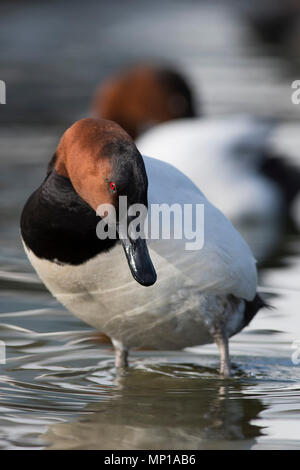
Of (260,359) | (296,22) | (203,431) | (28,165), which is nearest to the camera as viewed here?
(203,431)

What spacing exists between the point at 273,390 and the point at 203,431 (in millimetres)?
617

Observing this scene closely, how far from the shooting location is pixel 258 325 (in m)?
5.39

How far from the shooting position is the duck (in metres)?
3.75

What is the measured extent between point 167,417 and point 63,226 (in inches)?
34.8

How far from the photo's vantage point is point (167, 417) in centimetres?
401

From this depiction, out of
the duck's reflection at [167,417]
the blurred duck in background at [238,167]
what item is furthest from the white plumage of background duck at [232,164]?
the duck's reflection at [167,417]

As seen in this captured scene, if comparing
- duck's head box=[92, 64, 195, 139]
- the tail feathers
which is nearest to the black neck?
the tail feathers

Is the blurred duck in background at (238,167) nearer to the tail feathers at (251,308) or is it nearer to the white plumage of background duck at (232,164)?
the white plumage of background duck at (232,164)

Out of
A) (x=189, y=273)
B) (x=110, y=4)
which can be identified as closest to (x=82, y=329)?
(x=189, y=273)

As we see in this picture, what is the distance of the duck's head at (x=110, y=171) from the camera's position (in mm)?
3668

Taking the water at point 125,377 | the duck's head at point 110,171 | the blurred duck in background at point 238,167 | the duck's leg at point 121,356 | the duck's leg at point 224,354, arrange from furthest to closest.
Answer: the blurred duck in background at point 238,167 → the duck's leg at point 121,356 → the duck's leg at point 224,354 → the water at point 125,377 → the duck's head at point 110,171

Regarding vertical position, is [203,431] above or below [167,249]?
below
